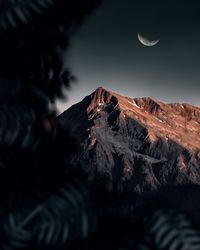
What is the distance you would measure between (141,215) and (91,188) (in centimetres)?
10

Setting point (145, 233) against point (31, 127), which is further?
point (31, 127)

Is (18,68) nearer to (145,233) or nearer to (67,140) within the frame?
(67,140)

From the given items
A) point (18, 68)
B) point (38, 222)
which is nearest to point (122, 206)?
point (38, 222)

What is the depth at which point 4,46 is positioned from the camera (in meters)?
0.93

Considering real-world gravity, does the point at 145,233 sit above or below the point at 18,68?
below

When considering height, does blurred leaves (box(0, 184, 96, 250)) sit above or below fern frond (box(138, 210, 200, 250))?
below

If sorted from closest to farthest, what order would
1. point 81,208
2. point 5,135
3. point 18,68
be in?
point 81,208
point 5,135
point 18,68

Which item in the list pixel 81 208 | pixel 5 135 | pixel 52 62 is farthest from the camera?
pixel 52 62

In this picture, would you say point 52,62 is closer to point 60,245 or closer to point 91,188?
point 91,188

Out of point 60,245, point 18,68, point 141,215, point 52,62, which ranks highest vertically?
point 52,62

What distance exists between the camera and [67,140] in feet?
3.07

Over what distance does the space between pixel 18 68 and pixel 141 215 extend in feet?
1.25

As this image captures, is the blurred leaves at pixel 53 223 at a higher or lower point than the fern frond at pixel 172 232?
lower

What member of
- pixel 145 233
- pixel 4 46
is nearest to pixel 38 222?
pixel 145 233
